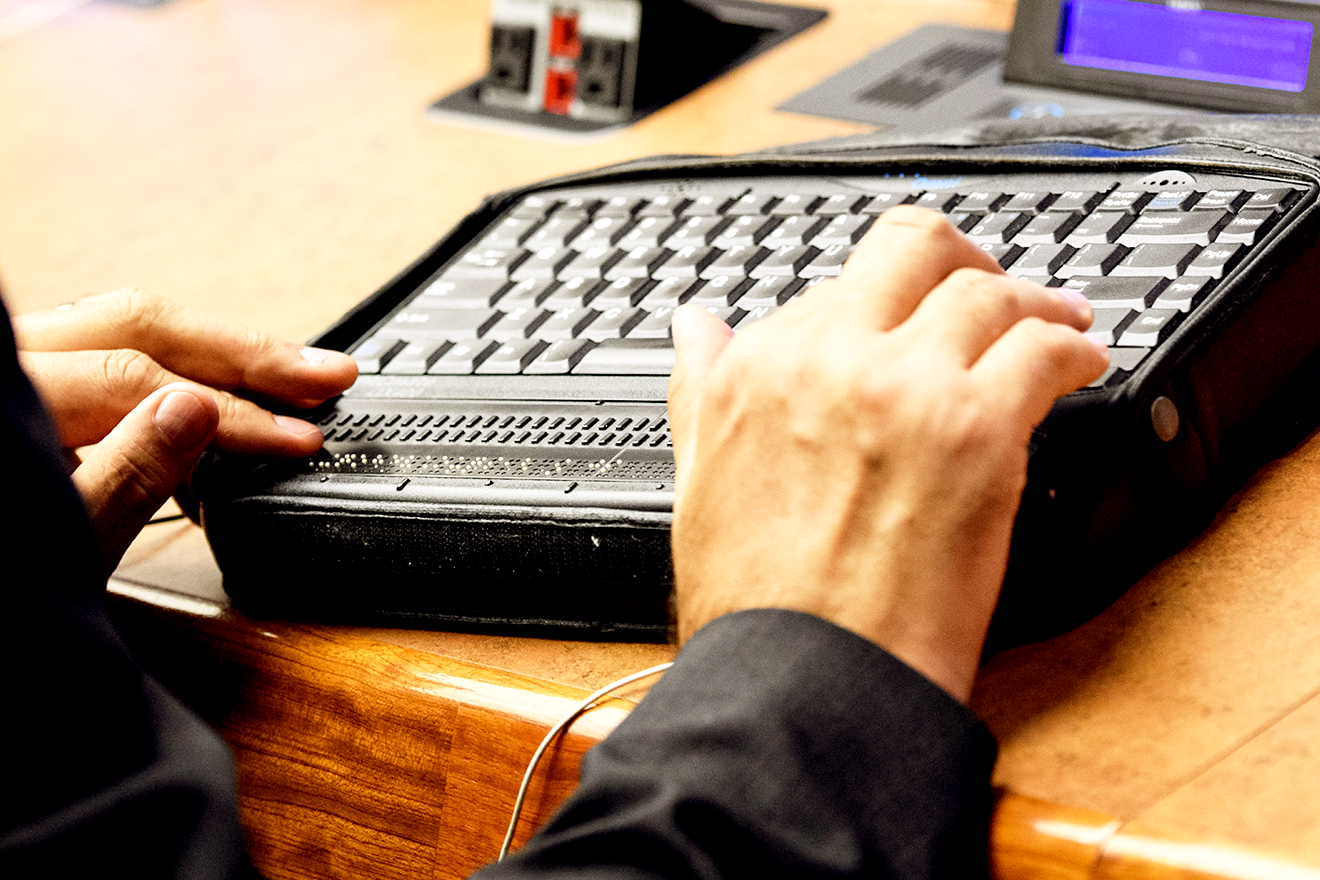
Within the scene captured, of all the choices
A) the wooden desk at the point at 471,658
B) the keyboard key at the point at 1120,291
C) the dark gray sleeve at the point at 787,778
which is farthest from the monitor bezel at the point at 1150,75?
the dark gray sleeve at the point at 787,778

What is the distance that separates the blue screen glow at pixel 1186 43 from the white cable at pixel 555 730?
0.63 m

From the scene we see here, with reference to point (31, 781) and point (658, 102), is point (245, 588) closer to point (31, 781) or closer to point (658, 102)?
point (31, 781)

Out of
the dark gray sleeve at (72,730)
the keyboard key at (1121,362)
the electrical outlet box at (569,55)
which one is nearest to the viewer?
the dark gray sleeve at (72,730)

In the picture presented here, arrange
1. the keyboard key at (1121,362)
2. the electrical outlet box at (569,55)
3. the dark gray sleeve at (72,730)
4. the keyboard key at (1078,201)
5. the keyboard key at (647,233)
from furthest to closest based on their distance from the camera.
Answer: the electrical outlet box at (569,55) → the keyboard key at (647,233) → the keyboard key at (1078,201) → the keyboard key at (1121,362) → the dark gray sleeve at (72,730)

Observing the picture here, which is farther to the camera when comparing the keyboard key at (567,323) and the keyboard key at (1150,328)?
the keyboard key at (567,323)

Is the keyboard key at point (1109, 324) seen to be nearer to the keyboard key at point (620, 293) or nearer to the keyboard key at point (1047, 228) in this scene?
the keyboard key at point (1047, 228)

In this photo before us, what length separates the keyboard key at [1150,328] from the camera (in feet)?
1.77

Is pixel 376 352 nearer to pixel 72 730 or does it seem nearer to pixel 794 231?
pixel 794 231

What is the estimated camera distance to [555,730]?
1.77ft

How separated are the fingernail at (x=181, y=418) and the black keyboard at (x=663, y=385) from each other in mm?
26

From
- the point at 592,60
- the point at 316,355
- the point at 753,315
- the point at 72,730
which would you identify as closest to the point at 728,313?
the point at 753,315

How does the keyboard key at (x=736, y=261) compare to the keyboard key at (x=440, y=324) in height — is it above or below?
above

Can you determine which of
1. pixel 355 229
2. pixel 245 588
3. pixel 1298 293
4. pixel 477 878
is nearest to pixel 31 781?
pixel 477 878

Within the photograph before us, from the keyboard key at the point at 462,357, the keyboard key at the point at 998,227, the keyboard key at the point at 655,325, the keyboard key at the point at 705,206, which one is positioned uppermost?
the keyboard key at the point at 998,227
